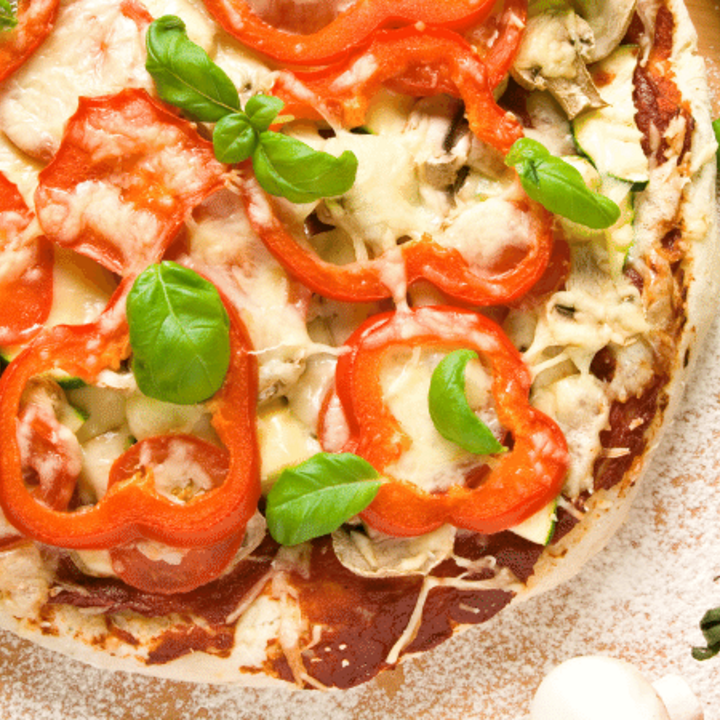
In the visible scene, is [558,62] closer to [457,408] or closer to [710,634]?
[457,408]

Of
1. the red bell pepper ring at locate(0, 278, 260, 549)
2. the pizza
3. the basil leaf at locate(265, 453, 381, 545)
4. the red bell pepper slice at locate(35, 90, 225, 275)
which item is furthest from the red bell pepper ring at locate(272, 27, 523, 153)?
the basil leaf at locate(265, 453, 381, 545)

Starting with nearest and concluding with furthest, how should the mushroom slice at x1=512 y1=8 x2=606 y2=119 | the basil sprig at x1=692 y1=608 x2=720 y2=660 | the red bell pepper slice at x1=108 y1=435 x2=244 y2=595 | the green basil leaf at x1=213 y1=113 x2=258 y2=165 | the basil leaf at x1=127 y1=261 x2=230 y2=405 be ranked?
1. the basil leaf at x1=127 y1=261 x2=230 y2=405
2. the green basil leaf at x1=213 y1=113 x2=258 y2=165
3. the red bell pepper slice at x1=108 y1=435 x2=244 y2=595
4. the mushroom slice at x1=512 y1=8 x2=606 y2=119
5. the basil sprig at x1=692 y1=608 x2=720 y2=660

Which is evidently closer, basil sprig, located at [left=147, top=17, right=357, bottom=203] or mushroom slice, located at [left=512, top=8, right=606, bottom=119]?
basil sprig, located at [left=147, top=17, right=357, bottom=203]

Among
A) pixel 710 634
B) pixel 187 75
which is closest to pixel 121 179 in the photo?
pixel 187 75

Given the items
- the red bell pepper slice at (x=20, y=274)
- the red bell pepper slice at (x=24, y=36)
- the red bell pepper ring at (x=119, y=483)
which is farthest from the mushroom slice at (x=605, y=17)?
the red bell pepper slice at (x=20, y=274)

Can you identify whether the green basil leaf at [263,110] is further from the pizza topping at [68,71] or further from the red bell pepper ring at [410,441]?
the red bell pepper ring at [410,441]

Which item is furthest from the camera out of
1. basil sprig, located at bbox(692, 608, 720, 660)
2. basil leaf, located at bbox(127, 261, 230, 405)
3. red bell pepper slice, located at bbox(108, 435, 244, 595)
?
basil sprig, located at bbox(692, 608, 720, 660)

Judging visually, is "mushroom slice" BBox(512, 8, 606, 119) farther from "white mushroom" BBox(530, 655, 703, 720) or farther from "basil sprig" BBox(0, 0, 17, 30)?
"white mushroom" BBox(530, 655, 703, 720)
